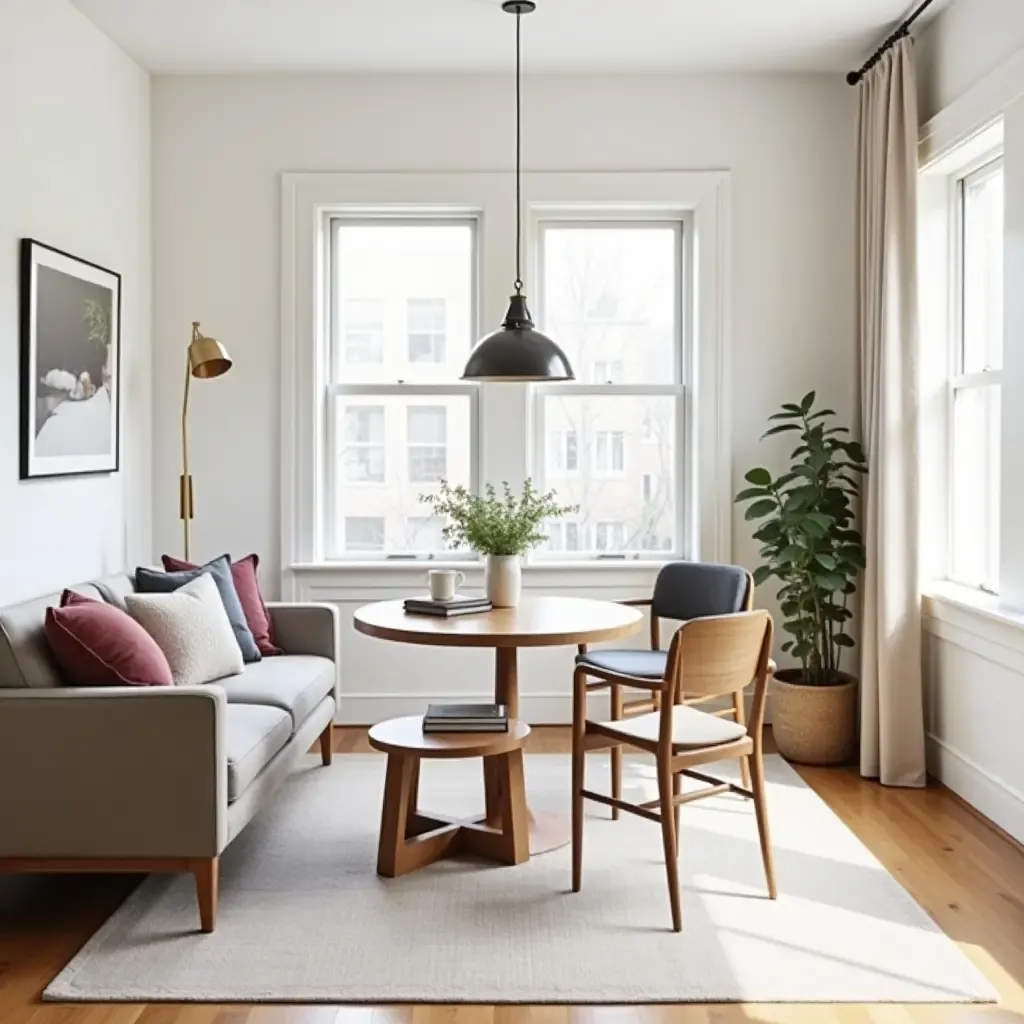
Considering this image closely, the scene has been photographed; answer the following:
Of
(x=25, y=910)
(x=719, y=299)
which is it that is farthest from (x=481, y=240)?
(x=25, y=910)

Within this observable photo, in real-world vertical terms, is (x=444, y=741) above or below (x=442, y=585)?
below

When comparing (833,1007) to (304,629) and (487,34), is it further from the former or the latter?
(487,34)

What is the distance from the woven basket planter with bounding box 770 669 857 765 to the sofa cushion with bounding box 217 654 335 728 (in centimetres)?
187

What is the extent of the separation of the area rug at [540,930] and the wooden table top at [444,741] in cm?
37

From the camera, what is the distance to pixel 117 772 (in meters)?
3.10

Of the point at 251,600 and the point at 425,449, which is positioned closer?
the point at 251,600

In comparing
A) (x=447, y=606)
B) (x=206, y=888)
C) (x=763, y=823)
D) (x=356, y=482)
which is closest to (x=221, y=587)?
(x=447, y=606)

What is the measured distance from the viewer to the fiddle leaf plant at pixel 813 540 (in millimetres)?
4832

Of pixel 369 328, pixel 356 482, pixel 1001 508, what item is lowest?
pixel 1001 508

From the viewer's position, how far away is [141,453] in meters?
5.28

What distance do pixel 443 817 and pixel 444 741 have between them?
449 mm

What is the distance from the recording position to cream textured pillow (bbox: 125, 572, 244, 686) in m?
3.78

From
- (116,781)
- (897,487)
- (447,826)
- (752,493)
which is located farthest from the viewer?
(752,493)

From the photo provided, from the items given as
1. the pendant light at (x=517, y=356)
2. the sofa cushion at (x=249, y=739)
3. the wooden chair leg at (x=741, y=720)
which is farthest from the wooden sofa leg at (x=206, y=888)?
the wooden chair leg at (x=741, y=720)
